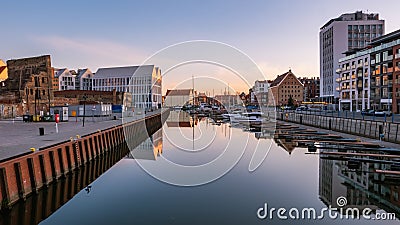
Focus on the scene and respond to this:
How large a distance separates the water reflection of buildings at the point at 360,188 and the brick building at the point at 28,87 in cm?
4926

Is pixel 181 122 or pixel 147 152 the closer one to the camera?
pixel 147 152

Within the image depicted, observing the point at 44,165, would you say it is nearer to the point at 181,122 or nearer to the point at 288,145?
the point at 288,145

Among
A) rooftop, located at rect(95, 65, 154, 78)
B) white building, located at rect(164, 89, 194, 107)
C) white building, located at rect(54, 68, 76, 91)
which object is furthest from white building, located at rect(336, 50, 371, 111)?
white building, located at rect(54, 68, 76, 91)

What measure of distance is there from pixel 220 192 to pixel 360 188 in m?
6.83

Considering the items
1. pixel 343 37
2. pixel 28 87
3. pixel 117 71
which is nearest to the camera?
pixel 28 87

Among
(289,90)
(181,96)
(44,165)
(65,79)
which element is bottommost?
(44,165)

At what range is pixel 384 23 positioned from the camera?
88000 mm

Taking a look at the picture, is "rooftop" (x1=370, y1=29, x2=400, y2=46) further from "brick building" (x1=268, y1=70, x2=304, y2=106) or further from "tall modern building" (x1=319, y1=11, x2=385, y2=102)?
"brick building" (x1=268, y1=70, x2=304, y2=106)

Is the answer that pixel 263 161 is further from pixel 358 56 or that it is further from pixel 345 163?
pixel 358 56

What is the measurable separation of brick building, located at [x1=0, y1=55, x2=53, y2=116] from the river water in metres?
40.5

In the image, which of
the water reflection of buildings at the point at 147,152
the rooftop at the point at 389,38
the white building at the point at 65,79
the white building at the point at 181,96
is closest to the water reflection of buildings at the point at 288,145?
the water reflection of buildings at the point at 147,152

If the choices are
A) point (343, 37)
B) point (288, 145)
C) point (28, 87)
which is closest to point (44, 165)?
point (288, 145)

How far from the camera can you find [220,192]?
1556 centimetres

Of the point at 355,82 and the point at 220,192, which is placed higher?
the point at 355,82
